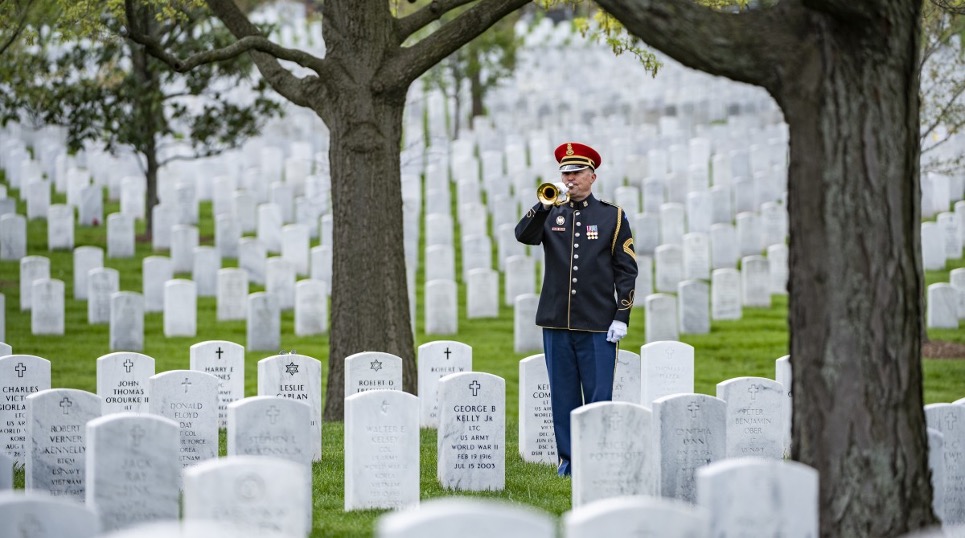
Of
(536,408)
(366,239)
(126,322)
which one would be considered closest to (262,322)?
(126,322)

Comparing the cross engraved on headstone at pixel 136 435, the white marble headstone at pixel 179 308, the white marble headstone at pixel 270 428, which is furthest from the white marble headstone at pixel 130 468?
the white marble headstone at pixel 179 308

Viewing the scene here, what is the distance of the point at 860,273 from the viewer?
20.2ft

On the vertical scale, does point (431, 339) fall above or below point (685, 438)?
above

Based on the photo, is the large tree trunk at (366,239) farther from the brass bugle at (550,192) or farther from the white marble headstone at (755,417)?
the white marble headstone at (755,417)

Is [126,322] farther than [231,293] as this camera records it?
No

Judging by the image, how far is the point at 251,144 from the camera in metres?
26.5

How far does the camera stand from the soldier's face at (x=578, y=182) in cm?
884

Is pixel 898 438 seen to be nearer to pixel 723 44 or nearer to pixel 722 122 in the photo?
pixel 723 44

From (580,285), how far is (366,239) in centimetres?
292

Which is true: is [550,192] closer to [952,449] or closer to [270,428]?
[270,428]

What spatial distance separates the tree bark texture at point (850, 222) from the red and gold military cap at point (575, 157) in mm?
2408

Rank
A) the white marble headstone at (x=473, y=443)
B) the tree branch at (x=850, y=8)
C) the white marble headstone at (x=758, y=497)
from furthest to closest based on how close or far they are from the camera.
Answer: the white marble headstone at (x=473, y=443), the tree branch at (x=850, y=8), the white marble headstone at (x=758, y=497)

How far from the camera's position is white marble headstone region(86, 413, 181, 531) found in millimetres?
6664

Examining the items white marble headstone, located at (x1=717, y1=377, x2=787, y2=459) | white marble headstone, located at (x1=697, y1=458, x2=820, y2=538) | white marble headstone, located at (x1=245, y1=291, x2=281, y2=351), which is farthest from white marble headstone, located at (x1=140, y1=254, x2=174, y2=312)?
white marble headstone, located at (x1=697, y1=458, x2=820, y2=538)
